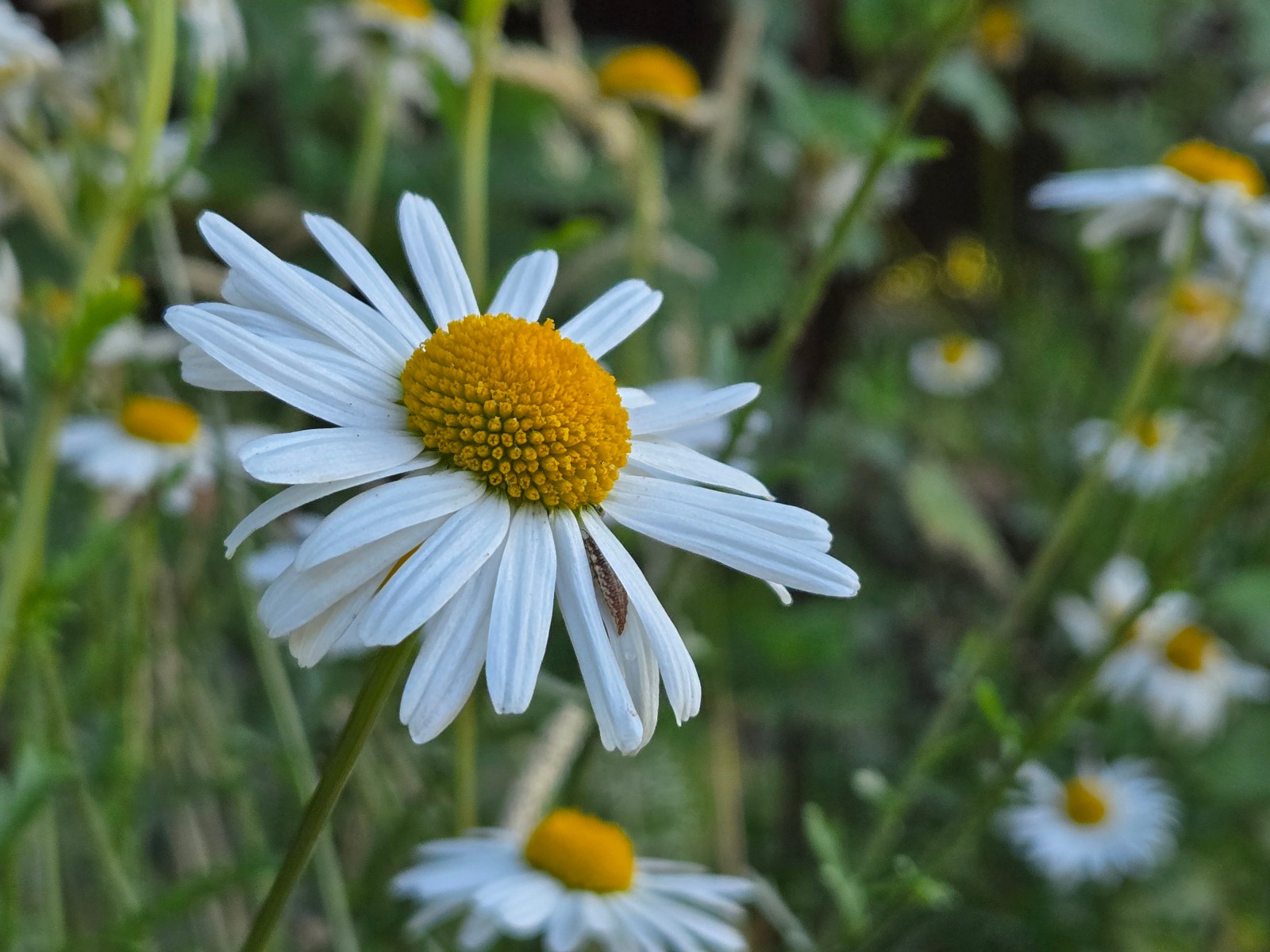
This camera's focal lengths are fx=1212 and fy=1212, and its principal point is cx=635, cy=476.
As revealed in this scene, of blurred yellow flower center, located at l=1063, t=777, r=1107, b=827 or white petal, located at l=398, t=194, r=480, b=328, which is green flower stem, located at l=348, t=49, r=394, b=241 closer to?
white petal, located at l=398, t=194, r=480, b=328

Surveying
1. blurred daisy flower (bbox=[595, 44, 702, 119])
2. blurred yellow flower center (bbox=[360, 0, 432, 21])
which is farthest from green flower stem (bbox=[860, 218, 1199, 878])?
blurred yellow flower center (bbox=[360, 0, 432, 21])

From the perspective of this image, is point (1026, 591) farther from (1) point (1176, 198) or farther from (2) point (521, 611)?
(2) point (521, 611)

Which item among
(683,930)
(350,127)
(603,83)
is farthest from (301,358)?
(350,127)

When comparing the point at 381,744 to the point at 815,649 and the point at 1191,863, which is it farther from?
the point at 1191,863

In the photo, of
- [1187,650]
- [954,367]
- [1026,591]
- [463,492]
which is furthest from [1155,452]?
[463,492]

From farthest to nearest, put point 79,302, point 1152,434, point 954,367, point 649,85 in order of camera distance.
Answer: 1. point 954,367
2. point 1152,434
3. point 649,85
4. point 79,302

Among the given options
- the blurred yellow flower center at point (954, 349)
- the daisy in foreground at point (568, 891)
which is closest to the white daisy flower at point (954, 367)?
the blurred yellow flower center at point (954, 349)

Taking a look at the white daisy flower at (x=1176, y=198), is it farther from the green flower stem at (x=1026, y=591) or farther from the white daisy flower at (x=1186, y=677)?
the white daisy flower at (x=1186, y=677)
